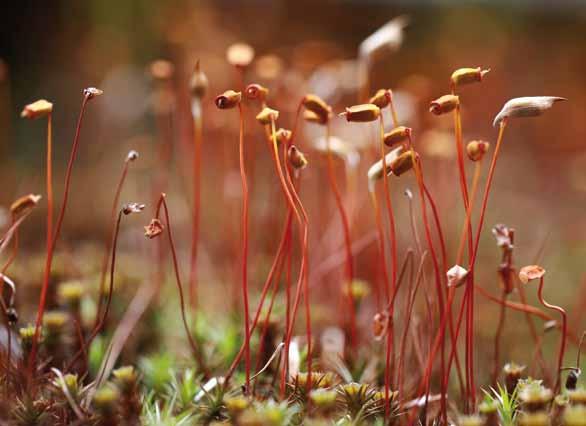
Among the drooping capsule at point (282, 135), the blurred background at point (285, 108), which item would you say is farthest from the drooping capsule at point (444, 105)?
the blurred background at point (285, 108)

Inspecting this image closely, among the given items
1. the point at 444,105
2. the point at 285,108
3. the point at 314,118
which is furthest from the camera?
the point at 285,108

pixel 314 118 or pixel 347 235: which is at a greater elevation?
pixel 314 118

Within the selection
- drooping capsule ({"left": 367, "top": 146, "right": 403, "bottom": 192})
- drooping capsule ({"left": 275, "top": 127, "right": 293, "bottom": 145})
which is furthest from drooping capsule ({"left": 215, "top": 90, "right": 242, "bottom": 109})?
drooping capsule ({"left": 367, "top": 146, "right": 403, "bottom": 192})

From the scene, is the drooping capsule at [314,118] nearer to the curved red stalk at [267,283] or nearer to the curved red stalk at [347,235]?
the curved red stalk at [347,235]

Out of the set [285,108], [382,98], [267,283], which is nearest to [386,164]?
[382,98]

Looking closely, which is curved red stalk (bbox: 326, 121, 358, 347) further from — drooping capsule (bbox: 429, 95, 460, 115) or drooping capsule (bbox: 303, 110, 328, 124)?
drooping capsule (bbox: 429, 95, 460, 115)

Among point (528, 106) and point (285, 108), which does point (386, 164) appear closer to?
point (528, 106)

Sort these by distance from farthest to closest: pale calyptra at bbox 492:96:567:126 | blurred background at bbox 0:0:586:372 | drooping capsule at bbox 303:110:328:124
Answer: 1. blurred background at bbox 0:0:586:372
2. drooping capsule at bbox 303:110:328:124
3. pale calyptra at bbox 492:96:567:126

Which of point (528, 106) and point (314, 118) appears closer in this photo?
point (528, 106)
